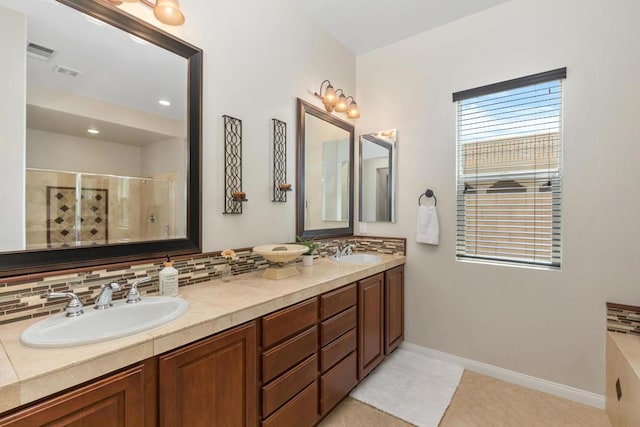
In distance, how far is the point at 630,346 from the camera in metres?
1.71

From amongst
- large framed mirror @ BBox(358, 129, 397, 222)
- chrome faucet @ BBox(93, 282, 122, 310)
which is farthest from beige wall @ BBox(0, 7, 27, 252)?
large framed mirror @ BBox(358, 129, 397, 222)

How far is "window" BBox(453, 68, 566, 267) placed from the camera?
2.14m

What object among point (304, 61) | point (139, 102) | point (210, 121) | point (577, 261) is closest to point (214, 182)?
point (210, 121)

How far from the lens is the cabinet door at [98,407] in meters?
0.75

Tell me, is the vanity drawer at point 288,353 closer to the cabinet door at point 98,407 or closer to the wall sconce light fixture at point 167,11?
the cabinet door at point 98,407

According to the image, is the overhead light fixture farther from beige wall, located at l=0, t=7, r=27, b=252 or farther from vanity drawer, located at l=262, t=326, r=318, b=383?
beige wall, located at l=0, t=7, r=27, b=252

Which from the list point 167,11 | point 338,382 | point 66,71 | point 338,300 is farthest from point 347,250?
point 66,71

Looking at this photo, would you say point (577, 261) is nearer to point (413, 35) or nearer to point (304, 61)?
point (413, 35)

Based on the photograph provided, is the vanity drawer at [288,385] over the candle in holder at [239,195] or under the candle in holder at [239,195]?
under

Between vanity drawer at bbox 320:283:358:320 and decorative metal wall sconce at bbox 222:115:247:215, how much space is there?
Result: 0.78m

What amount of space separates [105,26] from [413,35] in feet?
7.87

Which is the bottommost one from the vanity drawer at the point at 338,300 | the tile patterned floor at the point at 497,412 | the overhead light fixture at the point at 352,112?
the tile patterned floor at the point at 497,412

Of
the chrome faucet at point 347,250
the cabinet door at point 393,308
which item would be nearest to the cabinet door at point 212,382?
the cabinet door at point 393,308

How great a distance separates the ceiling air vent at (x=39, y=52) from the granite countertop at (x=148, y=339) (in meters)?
1.03
